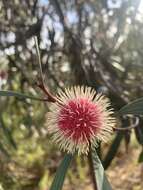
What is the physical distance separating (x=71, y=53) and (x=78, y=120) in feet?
4.62

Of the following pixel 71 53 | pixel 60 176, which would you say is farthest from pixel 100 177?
pixel 71 53

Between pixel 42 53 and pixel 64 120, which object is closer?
pixel 64 120

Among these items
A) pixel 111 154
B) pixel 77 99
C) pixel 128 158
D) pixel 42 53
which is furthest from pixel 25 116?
pixel 77 99

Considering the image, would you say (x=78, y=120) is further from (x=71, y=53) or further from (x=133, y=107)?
(x=71, y=53)

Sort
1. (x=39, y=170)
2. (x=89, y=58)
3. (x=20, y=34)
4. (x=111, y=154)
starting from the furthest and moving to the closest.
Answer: (x=39, y=170), (x=20, y=34), (x=89, y=58), (x=111, y=154)

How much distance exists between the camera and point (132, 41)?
3.67m

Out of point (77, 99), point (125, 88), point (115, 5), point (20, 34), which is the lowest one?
point (77, 99)

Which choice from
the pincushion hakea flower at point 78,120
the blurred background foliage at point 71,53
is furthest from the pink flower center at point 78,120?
the blurred background foliage at point 71,53

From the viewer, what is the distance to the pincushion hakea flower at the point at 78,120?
127 cm

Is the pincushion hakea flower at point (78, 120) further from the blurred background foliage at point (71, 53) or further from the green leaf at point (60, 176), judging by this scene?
the blurred background foliage at point (71, 53)

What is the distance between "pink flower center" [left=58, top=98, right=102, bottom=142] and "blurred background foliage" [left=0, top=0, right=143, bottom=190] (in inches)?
20.2

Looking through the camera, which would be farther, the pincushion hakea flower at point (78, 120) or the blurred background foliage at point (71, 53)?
the blurred background foliage at point (71, 53)

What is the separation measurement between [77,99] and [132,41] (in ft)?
8.00

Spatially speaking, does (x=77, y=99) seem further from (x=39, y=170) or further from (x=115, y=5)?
(x=39, y=170)
